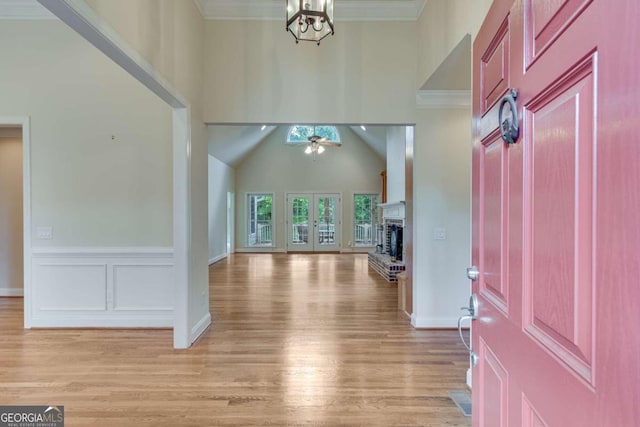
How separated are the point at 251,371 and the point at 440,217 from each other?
247 centimetres

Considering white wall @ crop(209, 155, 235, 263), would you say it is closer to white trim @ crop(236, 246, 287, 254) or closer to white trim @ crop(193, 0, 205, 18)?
white trim @ crop(236, 246, 287, 254)

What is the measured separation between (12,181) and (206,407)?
497 centimetres

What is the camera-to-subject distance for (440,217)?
3.74 meters

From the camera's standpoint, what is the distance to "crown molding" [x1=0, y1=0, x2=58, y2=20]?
3494 mm

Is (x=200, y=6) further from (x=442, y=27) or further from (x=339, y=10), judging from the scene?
(x=442, y=27)

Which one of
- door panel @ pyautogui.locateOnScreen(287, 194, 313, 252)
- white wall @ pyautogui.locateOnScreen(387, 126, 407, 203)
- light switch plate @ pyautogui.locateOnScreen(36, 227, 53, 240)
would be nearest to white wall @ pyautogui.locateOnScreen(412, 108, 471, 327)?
white wall @ pyautogui.locateOnScreen(387, 126, 407, 203)

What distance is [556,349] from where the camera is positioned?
0.68 metres

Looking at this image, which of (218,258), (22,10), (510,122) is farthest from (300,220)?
(510,122)

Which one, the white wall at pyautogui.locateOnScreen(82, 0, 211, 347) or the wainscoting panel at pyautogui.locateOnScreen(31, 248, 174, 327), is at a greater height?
the white wall at pyautogui.locateOnScreen(82, 0, 211, 347)

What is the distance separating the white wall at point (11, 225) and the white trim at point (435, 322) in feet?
18.4

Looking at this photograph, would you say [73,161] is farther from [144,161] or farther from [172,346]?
[172,346]

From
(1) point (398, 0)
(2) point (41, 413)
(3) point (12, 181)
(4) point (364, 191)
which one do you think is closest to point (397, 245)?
(4) point (364, 191)

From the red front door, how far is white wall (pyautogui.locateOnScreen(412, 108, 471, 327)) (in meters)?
2.69

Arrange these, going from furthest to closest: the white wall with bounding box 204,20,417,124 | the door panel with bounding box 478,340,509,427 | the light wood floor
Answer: the white wall with bounding box 204,20,417,124 → the light wood floor → the door panel with bounding box 478,340,509,427
